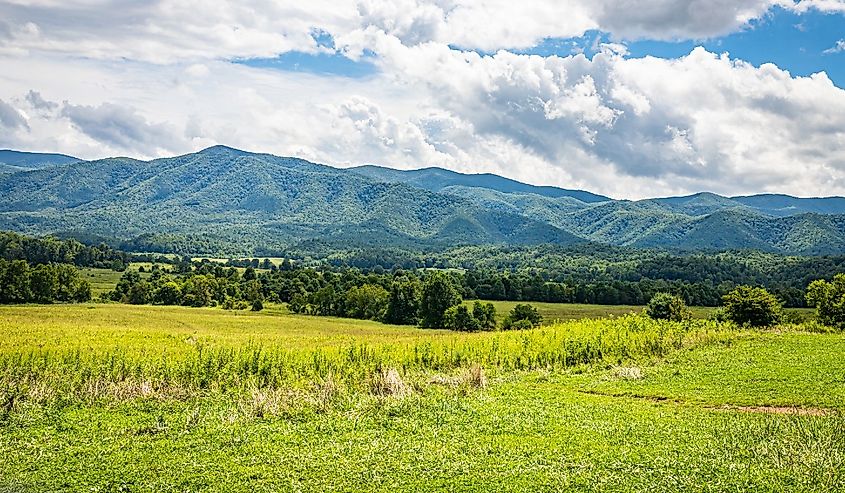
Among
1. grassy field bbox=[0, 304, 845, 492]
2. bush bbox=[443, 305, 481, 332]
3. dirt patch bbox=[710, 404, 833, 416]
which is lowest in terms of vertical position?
bush bbox=[443, 305, 481, 332]

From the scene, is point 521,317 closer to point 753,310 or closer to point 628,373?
point 753,310

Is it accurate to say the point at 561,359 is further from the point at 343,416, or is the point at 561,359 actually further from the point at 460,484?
the point at 460,484

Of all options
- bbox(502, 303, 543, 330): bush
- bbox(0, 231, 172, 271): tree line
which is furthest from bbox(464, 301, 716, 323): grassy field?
bbox(0, 231, 172, 271): tree line

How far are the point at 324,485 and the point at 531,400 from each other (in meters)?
12.7

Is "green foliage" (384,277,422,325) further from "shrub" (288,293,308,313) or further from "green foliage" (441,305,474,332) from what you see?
"shrub" (288,293,308,313)

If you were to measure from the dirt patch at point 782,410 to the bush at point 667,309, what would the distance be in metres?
43.7

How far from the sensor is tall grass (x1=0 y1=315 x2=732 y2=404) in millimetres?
28438

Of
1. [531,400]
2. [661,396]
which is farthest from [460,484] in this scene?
[661,396]

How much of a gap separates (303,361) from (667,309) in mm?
49108

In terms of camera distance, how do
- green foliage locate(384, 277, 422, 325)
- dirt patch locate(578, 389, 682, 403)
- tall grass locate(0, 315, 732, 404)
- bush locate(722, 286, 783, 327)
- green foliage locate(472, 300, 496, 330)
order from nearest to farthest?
1. dirt patch locate(578, 389, 682, 403)
2. tall grass locate(0, 315, 732, 404)
3. bush locate(722, 286, 783, 327)
4. green foliage locate(472, 300, 496, 330)
5. green foliage locate(384, 277, 422, 325)

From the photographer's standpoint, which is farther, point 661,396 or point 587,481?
point 661,396

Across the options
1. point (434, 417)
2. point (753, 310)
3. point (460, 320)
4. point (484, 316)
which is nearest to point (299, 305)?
point (460, 320)

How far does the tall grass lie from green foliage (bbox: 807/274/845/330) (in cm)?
1356

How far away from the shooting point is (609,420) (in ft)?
74.5
